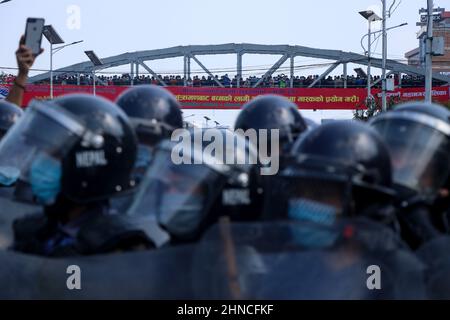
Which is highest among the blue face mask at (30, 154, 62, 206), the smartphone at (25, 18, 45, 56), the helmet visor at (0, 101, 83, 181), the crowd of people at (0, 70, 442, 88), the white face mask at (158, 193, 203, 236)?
the crowd of people at (0, 70, 442, 88)

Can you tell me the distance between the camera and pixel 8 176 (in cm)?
372

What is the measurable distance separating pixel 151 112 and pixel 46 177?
0.89 metres

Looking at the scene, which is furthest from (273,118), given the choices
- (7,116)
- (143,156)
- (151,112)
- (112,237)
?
(7,116)

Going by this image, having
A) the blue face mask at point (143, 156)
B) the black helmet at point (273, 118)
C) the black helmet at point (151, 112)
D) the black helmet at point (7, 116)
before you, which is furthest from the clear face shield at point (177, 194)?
the black helmet at point (7, 116)

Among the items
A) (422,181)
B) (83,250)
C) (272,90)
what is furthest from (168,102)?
(272,90)

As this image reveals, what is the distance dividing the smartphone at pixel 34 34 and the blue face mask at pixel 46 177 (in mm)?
1592

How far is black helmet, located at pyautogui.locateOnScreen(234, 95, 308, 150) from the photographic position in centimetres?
386

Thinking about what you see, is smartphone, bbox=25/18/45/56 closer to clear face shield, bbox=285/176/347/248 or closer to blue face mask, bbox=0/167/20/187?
blue face mask, bbox=0/167/20/187

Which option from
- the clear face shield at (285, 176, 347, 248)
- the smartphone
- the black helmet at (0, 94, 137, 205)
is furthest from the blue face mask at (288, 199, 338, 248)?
the smartphone

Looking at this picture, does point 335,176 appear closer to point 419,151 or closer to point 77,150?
point 419,151

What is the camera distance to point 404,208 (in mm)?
2891

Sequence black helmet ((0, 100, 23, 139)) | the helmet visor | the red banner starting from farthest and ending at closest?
the red banner, black helmet ((0, 100, 23, 139)), the helmet visor

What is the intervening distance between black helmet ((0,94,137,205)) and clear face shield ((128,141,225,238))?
0.89 ft
